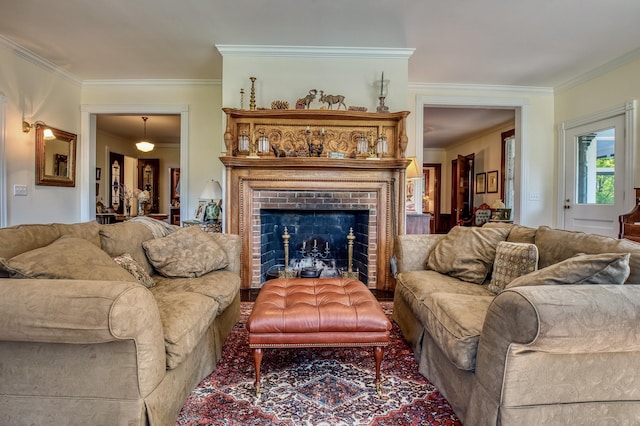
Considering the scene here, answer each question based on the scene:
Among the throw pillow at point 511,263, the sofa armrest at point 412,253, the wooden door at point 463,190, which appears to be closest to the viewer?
the throw pillow at point 511,263

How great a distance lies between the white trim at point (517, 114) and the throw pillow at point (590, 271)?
3.60 m

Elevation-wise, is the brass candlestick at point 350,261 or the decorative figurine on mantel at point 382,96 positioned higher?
the decorative figurine on mantel at point 382,96

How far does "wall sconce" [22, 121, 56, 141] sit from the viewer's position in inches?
155

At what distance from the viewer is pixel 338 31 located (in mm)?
3400

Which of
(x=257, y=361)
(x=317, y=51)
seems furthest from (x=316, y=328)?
(x=317, y=51)

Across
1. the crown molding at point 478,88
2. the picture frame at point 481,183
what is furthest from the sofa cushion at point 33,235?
the picture frame at point 481,183

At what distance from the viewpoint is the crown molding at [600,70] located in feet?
12.4

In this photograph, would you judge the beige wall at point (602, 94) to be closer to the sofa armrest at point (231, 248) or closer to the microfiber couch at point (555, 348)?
the microfiber couch at point (555, 348)

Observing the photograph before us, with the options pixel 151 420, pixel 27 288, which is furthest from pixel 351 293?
pixel 27 288

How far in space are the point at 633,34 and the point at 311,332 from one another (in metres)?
4.28

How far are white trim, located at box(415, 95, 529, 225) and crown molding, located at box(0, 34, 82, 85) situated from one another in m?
4.75

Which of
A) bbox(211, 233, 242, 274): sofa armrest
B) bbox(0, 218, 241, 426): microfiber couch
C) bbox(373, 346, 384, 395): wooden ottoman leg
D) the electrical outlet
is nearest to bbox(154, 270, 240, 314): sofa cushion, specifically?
bbox(211, 233, 242, 274): sofa armrest

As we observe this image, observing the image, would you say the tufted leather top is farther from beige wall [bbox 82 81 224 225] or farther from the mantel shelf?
beige wall [bbox 82 81 224 225]

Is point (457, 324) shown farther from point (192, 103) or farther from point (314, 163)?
point (192, 103)
